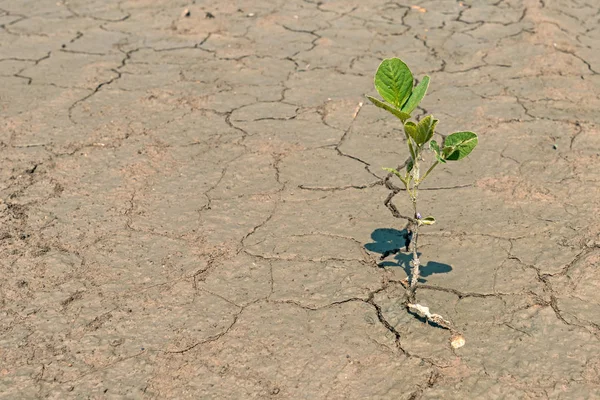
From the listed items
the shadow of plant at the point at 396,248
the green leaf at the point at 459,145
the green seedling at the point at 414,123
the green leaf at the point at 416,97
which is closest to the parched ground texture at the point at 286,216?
the shadow of plant at the point at 396,248

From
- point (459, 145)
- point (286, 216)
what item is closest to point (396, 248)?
point (286, 216)

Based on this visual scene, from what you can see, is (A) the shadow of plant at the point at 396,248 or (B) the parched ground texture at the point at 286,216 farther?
(A) the shadow of plant at the point at 396,248

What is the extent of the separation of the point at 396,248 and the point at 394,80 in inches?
29.5

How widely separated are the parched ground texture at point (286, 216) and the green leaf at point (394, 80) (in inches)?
26.2

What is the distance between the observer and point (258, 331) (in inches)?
94.3

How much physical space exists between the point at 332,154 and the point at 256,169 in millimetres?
369

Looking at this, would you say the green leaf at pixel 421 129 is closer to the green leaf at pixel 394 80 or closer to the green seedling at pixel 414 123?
the green seedling at pixel 414 123

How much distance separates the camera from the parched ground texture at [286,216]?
89.0 inches

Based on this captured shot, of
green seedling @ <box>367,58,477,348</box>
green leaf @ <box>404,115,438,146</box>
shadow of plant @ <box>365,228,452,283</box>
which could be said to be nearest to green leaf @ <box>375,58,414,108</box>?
green seedling @ <box>367,58,477,348</box>

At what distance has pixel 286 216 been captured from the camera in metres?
3.00

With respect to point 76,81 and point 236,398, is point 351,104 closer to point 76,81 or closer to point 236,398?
point 76,81

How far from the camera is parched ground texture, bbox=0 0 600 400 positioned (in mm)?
2260

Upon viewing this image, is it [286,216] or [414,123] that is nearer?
[414,123]

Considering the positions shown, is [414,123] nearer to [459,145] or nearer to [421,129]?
[421,129]
